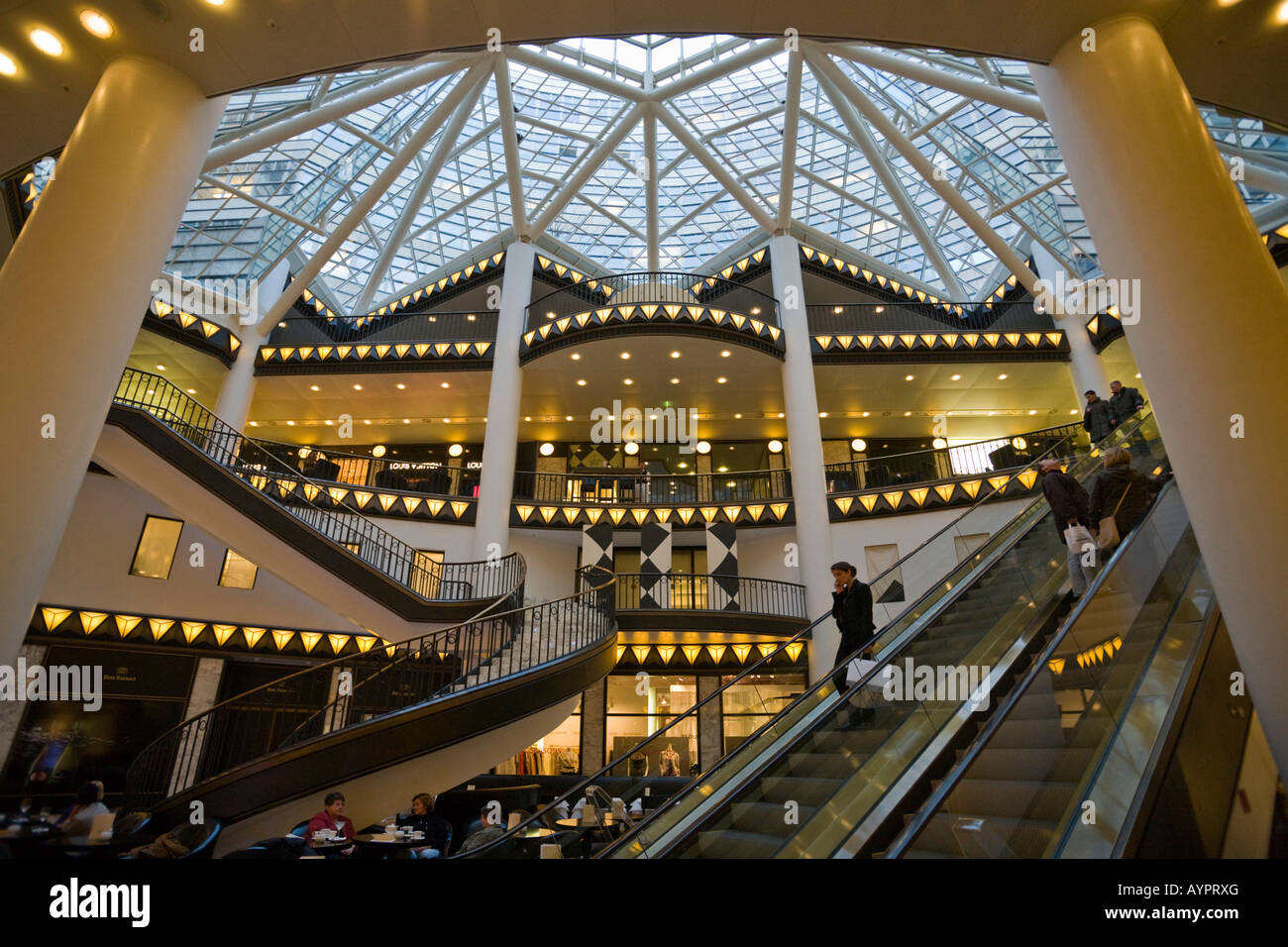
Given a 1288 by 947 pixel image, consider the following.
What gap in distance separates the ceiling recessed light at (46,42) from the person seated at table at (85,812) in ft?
21.7

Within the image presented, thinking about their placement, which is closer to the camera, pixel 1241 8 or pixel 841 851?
pixel 841 851

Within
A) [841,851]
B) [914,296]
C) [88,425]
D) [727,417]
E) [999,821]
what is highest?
[914,296]

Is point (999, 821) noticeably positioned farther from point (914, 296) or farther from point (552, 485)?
point (914, 296)

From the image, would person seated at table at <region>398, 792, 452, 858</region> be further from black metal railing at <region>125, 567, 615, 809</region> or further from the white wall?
the white wall

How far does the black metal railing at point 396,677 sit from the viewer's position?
8.05 meters

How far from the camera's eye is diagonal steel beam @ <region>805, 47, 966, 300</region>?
14.2 meters

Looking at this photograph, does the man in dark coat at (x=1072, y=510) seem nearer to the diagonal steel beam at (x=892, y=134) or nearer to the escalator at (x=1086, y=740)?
the escalator at (x=1086, y=740)

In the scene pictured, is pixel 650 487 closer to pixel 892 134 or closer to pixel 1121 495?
pixel 892 134

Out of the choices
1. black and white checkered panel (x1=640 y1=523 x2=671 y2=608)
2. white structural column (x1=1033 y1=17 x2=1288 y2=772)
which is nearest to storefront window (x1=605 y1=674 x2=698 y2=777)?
black and white checkered panel (x1=640 y1=523 x2=671 y2=608)

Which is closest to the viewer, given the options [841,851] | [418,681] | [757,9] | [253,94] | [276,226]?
[841,851]

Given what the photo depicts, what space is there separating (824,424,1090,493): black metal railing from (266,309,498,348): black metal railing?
1154 cm

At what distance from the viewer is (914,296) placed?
22641 mm
